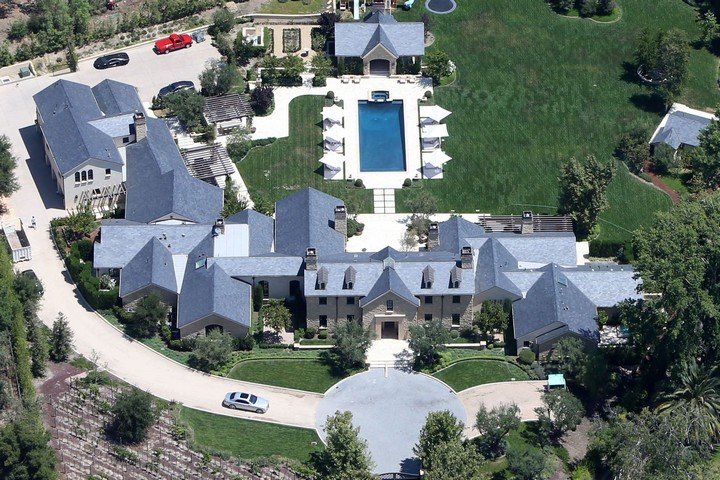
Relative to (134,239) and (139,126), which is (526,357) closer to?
(134,239)

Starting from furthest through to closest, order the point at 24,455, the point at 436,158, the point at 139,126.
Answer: the point at 436,158
the point at 139,126
the point at 24,455

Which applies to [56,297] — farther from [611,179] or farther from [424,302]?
[611,179]

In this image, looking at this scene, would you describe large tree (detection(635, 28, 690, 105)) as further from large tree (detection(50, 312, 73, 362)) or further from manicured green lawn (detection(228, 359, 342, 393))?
large tree (detection(50, 312, 73, 362))

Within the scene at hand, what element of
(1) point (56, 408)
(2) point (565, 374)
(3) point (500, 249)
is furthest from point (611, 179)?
(1) point (56, 408)

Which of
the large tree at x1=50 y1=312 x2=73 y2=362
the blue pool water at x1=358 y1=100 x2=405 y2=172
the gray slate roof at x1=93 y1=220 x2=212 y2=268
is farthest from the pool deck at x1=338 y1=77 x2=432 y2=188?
the large tree at x1=50 y1=312 x2=73 y2=362

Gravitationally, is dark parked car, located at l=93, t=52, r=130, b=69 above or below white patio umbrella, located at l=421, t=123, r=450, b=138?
above

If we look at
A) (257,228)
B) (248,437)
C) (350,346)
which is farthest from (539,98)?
(248,437)
